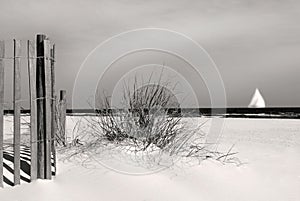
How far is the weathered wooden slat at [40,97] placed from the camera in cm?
565

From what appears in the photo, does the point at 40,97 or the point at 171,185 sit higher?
the point at 40,97

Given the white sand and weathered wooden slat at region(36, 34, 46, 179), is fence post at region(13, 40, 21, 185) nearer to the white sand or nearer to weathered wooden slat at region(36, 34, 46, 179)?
weathered wooden slat at region(36, 34, 46, 179)

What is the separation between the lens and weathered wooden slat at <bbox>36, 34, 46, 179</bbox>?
5.65 meters

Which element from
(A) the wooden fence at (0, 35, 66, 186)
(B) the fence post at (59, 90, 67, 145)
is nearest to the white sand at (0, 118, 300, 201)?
(A) the wooden fence at (0, 35, 66, 186)

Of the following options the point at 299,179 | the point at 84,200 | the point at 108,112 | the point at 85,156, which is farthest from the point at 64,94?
the point at 299,179

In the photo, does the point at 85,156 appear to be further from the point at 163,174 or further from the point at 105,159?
the point at 163,174

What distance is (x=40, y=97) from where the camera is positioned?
223 inches

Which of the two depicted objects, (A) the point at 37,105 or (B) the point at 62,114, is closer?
(A) the point at 37,105

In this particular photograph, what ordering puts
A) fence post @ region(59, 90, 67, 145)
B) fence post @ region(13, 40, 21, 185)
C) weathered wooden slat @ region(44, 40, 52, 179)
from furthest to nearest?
fence post @ region(59, 90, 67, 145), weathered wooden slat @ region(44, 40, 52, 179), fence post @ region(13, 40, 21, 185)

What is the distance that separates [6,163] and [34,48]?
7.76ft

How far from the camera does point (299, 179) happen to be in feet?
25.2

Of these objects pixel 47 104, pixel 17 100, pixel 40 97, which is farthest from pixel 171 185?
pixel 17 100

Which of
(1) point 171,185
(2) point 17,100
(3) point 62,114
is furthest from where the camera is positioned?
(3) point 62,114

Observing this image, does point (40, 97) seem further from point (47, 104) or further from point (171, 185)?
point (171, 185)
